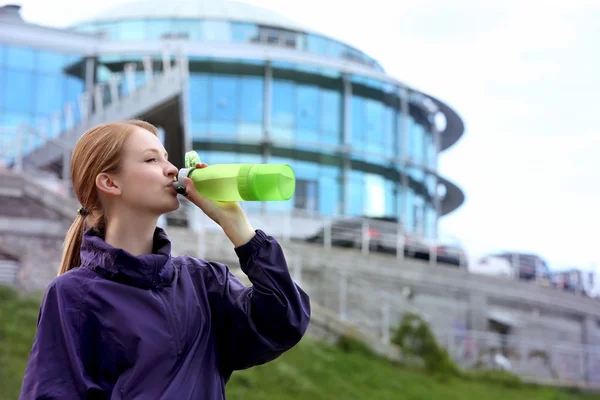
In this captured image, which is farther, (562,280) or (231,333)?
(562,280)

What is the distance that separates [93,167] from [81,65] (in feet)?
101

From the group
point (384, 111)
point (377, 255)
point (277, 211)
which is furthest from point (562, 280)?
point (384, 111)

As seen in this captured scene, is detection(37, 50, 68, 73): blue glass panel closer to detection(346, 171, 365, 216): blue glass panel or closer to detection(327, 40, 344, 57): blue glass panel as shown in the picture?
detection(327, 40, 344, 57): blue glass panel

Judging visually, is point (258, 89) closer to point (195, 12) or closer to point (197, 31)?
point (197, 31)

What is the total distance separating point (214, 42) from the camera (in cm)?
3403

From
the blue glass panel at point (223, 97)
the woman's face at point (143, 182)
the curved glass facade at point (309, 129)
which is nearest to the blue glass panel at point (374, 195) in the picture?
the curved glass facade at point (309, 129)

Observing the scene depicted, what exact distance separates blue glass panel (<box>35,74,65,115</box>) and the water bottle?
2987 cm

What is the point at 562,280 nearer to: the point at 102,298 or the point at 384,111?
the point at 384,111

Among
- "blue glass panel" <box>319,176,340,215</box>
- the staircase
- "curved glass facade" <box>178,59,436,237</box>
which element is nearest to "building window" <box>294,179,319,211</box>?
"curved glass facade" <box>178,59,436,237</box>

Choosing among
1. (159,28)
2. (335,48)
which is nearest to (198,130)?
(159,28)

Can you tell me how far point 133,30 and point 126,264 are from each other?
110ft

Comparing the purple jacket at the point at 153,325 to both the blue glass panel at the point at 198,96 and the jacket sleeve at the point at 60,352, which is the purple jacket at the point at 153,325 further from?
the blue glass panel at the point at 198,96

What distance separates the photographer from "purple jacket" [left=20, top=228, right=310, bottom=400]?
2.34 meters

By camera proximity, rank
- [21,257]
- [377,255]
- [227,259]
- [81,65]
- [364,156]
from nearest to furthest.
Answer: [21,257] < [227,259] < [377,255] < [81,65] < [364,156]
